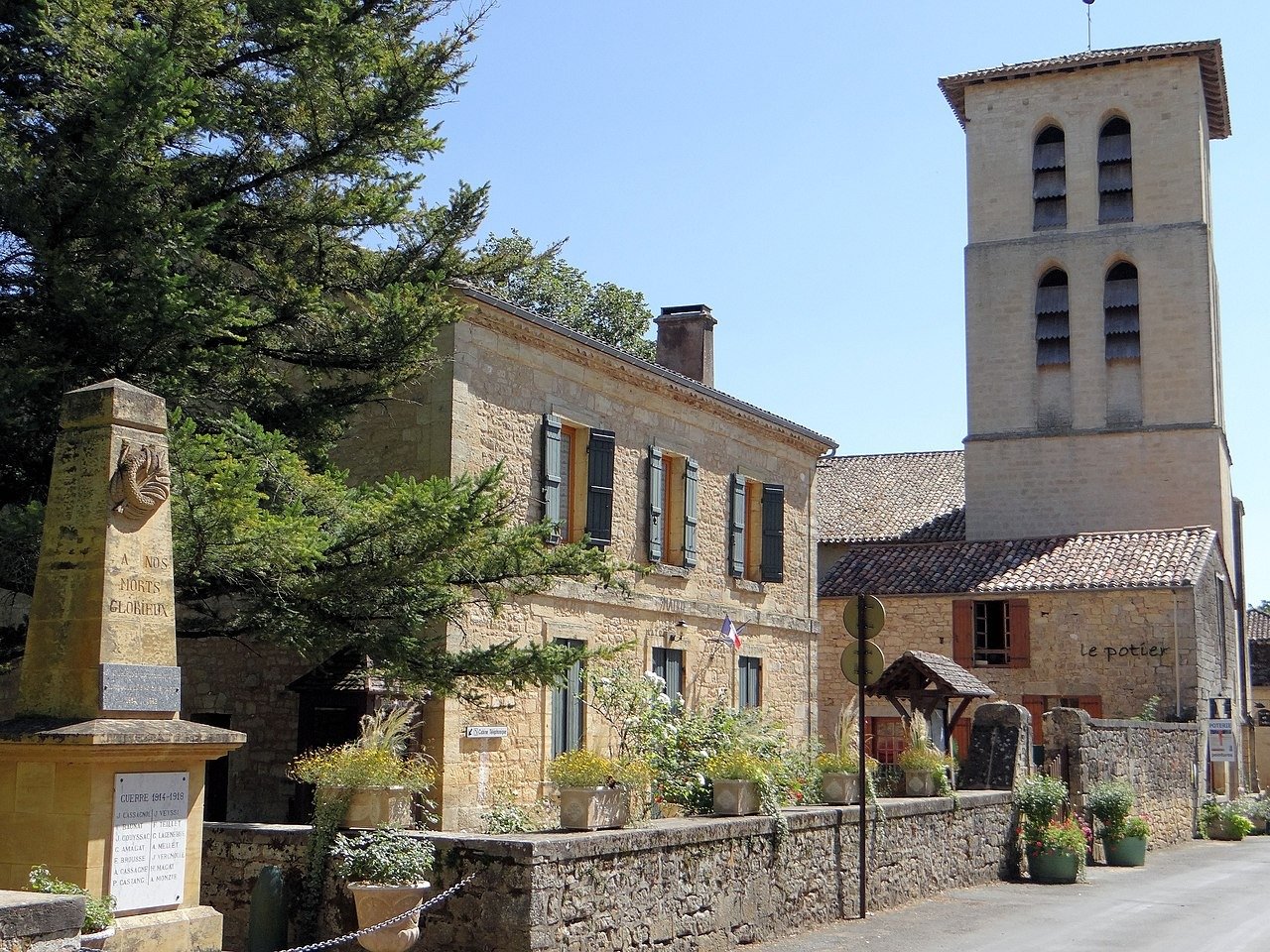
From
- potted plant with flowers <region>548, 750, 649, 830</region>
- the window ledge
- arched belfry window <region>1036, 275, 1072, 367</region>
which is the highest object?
arched belfry window <region>1036, 275, 1072, 367</region>

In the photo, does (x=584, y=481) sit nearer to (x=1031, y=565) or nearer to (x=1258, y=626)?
(x=1031, y=565)

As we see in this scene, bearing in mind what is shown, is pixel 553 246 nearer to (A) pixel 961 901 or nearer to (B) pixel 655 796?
(B) pixel 655 796

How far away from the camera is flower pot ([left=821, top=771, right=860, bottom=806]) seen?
13.3 m

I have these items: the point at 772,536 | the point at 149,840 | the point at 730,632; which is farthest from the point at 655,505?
the point at 149,840

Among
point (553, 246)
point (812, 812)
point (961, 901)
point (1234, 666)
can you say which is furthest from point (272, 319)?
point (1234, 666)

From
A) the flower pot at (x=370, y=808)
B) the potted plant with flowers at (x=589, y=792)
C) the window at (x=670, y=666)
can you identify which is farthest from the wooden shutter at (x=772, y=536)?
the flower pot at (x=370, y=808)

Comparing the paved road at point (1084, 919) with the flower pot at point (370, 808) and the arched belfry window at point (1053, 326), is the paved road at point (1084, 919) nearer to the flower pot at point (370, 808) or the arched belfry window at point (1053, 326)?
the flower pot at point (370, 808)

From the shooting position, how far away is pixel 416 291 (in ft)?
42.9

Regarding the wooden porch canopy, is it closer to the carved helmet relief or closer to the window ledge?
the window ledge

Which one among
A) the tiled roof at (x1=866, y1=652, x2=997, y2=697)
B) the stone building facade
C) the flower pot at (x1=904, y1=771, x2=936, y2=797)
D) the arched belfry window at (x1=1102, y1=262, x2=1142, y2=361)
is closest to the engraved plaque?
the stone building facade

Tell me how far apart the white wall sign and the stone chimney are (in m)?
15.5

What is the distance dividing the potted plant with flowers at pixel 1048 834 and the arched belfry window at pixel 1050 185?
2184 centimetres

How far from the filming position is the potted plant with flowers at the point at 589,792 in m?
9.96

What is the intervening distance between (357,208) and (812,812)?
6.66 m
